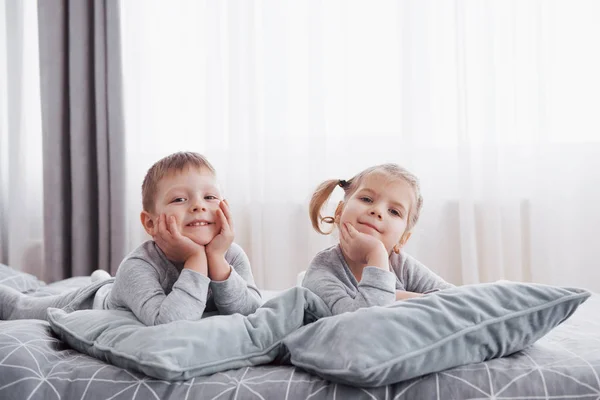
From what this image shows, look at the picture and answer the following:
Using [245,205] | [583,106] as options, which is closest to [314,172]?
[245,205]

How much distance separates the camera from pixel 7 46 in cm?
338

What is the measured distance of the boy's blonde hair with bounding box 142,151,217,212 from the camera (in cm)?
143

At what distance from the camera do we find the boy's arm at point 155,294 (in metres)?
1.23

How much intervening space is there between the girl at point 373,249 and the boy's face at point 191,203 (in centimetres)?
26

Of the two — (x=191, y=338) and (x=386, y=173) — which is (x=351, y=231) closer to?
(x=386, y=173)

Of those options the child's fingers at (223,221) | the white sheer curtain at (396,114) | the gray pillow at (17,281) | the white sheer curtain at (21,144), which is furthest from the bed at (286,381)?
the white sheer curtain at (21,144)

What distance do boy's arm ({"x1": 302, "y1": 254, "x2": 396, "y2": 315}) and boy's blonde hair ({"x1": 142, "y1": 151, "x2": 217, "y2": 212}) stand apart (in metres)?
0.37

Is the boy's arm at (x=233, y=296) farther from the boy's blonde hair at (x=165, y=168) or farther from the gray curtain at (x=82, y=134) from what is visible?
the gray curtain at (x=82, y=134)

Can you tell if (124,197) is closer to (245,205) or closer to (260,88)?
(245,205)

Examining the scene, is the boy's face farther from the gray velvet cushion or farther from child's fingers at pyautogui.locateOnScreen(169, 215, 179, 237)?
the gray velvet cushion

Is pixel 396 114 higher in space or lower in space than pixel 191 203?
higher

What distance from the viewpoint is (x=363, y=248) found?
1383 mm

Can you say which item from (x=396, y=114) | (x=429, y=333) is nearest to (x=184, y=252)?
(x=429, y=333)

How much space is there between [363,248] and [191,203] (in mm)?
393
